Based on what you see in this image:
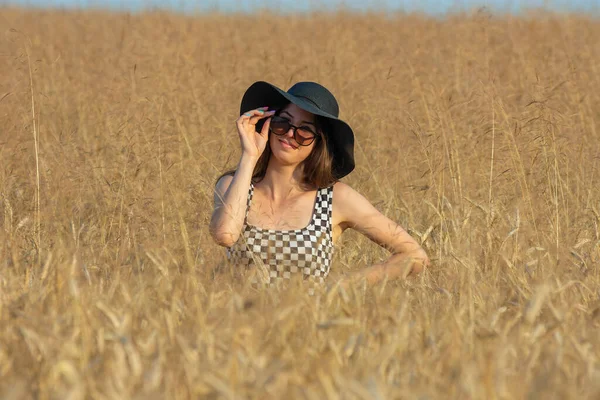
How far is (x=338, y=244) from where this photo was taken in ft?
12.6

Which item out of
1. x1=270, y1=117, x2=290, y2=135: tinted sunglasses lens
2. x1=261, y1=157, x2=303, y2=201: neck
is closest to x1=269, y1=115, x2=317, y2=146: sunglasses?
x1=270, y1=117, x2=290, y2=135: tinted sunglasses lens

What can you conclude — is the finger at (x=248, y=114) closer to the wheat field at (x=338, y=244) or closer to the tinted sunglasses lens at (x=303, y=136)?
the tinted sunglasses lens at (x=303, y=136)

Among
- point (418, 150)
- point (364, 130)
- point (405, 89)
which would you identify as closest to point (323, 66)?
point (405, 89)

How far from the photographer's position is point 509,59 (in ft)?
27.9

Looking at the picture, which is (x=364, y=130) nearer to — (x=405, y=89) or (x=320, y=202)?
(x=405, y=89)

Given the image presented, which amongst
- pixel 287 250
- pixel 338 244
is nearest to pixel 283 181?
pixel 287 250

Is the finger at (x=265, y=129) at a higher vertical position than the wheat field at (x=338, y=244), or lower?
higher

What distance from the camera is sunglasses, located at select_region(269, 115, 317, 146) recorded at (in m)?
3.47

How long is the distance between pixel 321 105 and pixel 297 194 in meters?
0.33

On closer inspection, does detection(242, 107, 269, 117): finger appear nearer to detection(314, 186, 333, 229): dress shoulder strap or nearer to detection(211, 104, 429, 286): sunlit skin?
detection(211, 104, 429, 286): sunlit skin

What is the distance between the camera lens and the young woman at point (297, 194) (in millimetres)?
3389

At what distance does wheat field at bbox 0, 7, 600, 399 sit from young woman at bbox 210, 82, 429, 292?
0.51 feet

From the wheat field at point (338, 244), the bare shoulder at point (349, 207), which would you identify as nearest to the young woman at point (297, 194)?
the bare shoulder at point (349, 207)

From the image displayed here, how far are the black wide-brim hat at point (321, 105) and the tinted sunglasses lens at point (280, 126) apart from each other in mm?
81
